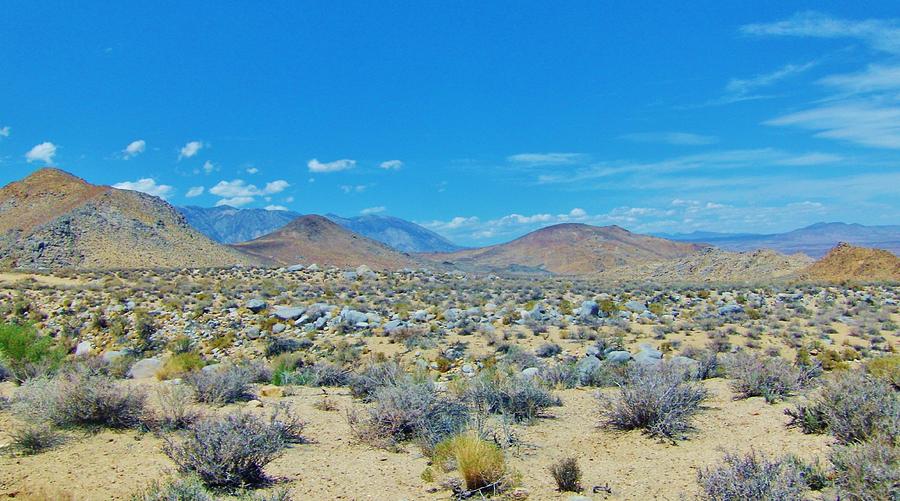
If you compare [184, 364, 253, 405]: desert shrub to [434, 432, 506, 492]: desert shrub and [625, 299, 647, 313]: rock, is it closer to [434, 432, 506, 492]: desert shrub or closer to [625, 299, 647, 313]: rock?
[434, 432, 506, 492]: desert shrub

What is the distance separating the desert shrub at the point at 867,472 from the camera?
176 inches

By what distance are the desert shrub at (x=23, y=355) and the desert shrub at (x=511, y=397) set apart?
1007cm

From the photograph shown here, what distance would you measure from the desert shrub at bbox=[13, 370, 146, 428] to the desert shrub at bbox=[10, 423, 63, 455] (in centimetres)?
47

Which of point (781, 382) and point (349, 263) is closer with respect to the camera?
point (781, 382)

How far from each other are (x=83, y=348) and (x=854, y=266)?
58.5 m

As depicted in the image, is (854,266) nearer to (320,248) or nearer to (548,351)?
(548,351)

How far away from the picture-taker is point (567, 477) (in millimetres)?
6098

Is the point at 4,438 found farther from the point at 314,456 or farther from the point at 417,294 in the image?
the point at 417,294

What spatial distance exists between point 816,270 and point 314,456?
2246 inches

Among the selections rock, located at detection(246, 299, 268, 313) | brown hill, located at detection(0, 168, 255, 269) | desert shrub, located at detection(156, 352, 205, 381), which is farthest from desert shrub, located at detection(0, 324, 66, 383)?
brown hill, located at detection(0, 168, 255, 269)

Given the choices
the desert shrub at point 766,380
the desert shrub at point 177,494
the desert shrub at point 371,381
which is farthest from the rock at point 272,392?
the desert shrub at point 766,380

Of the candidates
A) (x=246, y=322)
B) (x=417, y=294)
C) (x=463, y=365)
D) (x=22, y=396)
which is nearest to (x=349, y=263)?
(x=417, y=294)

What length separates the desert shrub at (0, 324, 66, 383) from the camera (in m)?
12.2

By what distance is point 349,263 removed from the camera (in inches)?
3738
